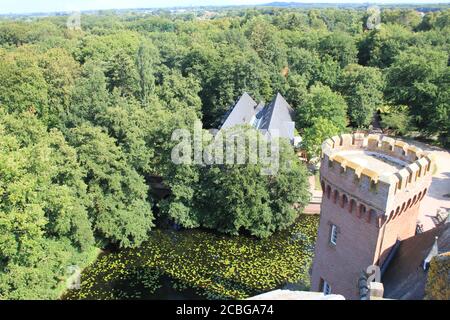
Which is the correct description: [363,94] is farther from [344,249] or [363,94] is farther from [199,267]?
[344,249]

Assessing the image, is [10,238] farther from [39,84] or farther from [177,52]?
[177,52]

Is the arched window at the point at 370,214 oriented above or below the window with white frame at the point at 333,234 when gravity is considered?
above

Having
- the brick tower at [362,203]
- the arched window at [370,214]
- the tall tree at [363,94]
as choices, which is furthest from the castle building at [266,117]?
the arched window at [370,214]

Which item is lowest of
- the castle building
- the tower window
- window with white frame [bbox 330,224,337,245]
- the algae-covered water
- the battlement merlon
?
the algae-covered water

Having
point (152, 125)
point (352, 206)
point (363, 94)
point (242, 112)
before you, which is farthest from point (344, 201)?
point (363, 94)

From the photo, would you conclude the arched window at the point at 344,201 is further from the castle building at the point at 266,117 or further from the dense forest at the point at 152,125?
the castle building at the point at 266,117

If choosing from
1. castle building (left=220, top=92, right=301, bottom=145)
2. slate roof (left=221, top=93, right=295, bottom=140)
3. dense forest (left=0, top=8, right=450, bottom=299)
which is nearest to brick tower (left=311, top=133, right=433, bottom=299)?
dense forest (left=0, top=8, right=450, bottom=299)

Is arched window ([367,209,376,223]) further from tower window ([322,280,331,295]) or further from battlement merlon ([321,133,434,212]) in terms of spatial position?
tower window ([322,280,331,295])
